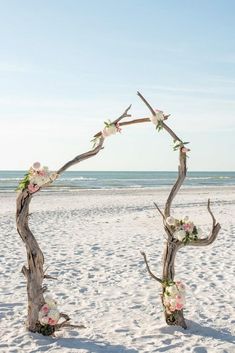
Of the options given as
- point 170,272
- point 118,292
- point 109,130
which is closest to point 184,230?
point 170,272

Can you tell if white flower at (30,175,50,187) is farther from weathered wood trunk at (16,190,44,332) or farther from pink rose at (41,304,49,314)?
pink rose at (41,304,49,314)

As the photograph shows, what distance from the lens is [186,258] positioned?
11.5 m

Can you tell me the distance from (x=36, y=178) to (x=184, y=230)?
2.12 metres

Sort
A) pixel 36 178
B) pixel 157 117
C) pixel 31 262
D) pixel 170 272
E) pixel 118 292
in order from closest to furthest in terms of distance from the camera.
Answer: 1. pixel 36 178
2. pixel 31 262
3. pixel 157 117
4. pixel 170 272
5. pixel 118 292

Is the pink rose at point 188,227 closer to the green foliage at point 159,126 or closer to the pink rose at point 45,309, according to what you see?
the green foliage at point 159,126

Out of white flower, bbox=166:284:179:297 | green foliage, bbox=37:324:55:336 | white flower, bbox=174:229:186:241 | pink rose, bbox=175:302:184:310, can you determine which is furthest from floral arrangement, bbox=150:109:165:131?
green foliage, bbox=37:324:55:336

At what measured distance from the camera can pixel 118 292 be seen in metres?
8.53

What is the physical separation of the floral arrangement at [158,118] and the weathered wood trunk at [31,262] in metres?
2.00

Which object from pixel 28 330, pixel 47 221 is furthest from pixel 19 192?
pixel 47 221

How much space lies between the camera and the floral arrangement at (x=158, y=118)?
6.64m

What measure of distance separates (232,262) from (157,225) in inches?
285

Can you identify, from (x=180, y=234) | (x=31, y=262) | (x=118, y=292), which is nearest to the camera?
(x=31, y=262)

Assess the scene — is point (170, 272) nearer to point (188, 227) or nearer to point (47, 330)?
point (188, 227)

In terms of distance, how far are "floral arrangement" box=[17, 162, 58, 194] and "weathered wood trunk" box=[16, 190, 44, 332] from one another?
0.09 metres
